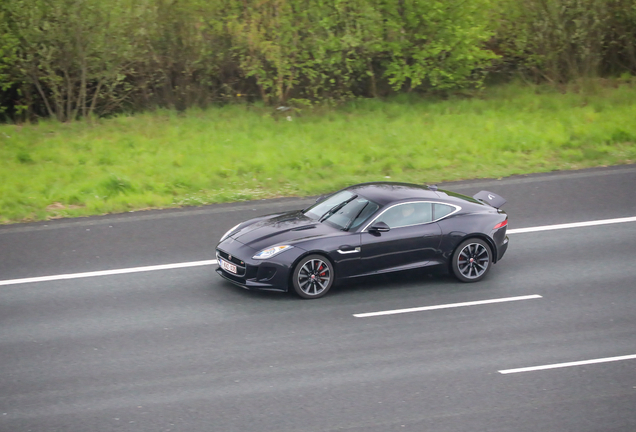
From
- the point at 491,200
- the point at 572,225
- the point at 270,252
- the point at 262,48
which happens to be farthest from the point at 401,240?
the point at 262,48

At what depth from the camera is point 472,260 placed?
Result: 10.7 metres

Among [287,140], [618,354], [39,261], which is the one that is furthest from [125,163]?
[618,354]

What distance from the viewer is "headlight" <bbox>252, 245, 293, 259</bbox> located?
391 inches

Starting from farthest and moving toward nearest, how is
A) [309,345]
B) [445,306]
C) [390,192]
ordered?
[390,192]
[445,306]
[309,345]

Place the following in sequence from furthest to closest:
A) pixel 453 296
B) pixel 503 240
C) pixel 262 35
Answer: pixel 262 35, pixel 503 240, pixel 453 296

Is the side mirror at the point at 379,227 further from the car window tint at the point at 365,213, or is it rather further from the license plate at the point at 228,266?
the license plate at the point at 228,266

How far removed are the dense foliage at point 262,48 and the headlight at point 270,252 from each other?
11684 millimetres

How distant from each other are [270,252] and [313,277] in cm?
70

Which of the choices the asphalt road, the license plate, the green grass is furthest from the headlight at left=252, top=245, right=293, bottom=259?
the green grass

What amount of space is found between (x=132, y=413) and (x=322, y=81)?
51.5ft

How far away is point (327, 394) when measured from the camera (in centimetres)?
745

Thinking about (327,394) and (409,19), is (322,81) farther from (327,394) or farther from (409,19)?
(327,394)

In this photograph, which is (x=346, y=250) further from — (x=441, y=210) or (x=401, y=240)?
(x=441, y=210)

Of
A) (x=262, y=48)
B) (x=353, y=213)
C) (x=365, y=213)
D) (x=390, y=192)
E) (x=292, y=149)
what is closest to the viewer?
(x=365, y=213)
